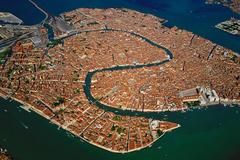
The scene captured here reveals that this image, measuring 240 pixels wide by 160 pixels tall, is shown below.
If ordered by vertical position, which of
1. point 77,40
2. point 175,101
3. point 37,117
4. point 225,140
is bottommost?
point 225,140

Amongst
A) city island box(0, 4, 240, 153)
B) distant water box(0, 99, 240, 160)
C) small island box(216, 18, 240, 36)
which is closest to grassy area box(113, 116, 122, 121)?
city island box(0, 4, 240, 153)

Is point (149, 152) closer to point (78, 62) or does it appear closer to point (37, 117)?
point (37, 117)

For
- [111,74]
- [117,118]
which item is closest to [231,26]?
[111,74]

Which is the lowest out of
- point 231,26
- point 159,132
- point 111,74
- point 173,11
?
point 159,132

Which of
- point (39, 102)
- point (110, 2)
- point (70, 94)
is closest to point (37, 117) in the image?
point (39, 102)

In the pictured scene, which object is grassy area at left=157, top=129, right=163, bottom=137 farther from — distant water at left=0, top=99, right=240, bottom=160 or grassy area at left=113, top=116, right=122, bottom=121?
grassy area at left=113, top=116, right=122, bottom=121

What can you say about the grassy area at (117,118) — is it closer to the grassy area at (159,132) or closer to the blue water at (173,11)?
the grassy area at (159,132)

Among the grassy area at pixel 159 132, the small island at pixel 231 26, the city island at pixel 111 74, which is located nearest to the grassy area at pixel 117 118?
the city island at pixel 111 74

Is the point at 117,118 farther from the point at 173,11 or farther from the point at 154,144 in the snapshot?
the point at 173,11
